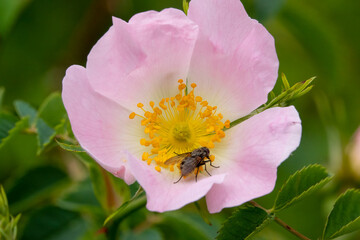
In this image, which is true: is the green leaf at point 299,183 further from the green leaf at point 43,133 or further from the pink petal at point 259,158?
the green leaf at point 43,133

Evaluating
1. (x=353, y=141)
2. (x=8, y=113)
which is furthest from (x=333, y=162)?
(x=8, y=113)

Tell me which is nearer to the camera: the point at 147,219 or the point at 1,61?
the point at 147,219

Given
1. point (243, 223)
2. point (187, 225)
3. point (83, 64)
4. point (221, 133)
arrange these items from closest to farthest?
point (243, 223) → point (221, 133) → point (187, 225) → point (83, 64)

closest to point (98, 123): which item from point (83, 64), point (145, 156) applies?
point (145, 156)

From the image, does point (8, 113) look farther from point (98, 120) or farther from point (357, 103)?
point (357, 103)

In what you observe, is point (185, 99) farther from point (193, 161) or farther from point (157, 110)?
point (193, 161)
